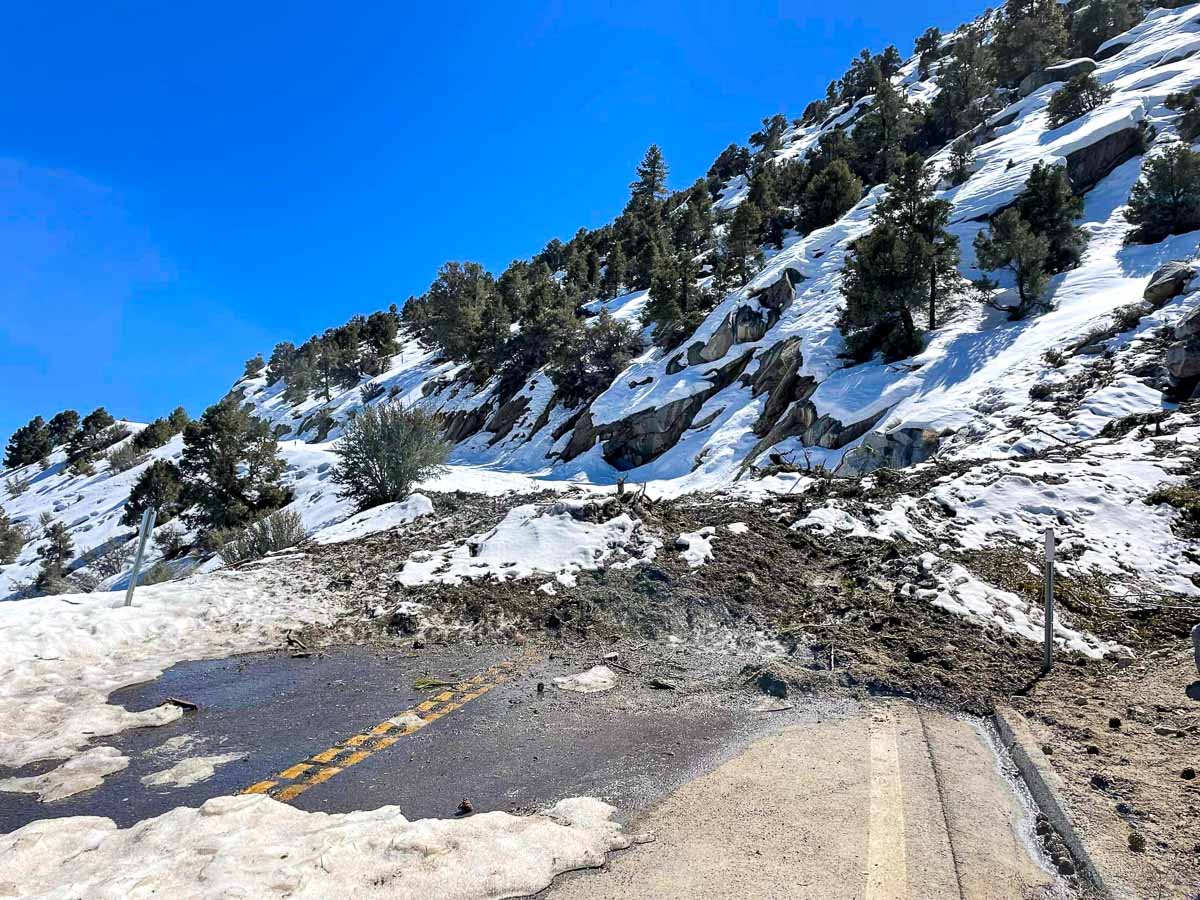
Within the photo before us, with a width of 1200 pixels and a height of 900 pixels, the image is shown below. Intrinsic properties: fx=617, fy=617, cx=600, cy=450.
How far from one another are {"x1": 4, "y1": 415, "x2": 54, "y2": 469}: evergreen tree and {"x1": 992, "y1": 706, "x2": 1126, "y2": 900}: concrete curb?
9432 cm

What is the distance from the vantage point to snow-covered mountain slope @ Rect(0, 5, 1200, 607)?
579 inches

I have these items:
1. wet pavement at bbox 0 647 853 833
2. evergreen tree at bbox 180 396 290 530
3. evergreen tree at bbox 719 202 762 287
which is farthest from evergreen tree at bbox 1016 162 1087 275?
evergreen tree at bbox 180 396 290 530

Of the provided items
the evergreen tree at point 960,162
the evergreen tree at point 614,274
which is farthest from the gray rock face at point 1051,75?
the evergreen tree at point 614,274

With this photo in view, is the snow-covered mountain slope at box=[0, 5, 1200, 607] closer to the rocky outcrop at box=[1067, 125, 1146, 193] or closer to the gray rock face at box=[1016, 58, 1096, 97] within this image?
the rocky outcrop at box=[1067, 125, 1146, 193]

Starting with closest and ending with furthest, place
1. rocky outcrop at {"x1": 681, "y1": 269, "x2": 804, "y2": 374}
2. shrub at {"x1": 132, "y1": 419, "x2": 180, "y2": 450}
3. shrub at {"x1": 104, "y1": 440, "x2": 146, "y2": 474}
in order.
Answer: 1. rocky outcrop at {"x1": 681, "y1": 269, "x2": 804, "y2": 374}
2. shrub at {"x1": 104, "y1": 440, "x2": 146, "y2": 474}
3. shrub at {"x1": 132, "y1": 419, "x2": 180, "y2": 450}

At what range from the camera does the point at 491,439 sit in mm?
41344

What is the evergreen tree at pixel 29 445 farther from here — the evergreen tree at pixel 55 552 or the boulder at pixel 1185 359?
the boulder at pixel 1185 359

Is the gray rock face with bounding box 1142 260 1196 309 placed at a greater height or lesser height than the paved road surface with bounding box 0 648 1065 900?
greater

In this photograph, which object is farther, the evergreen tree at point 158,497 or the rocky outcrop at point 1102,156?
the evergreen tree at point 158,497

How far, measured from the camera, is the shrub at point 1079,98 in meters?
35.8

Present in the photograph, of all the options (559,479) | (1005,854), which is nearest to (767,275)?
(559,479)

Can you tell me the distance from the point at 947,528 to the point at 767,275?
90.4ft

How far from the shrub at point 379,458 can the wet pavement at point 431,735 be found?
10578 mm

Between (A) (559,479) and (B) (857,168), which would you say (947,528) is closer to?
(A) (559,479)
